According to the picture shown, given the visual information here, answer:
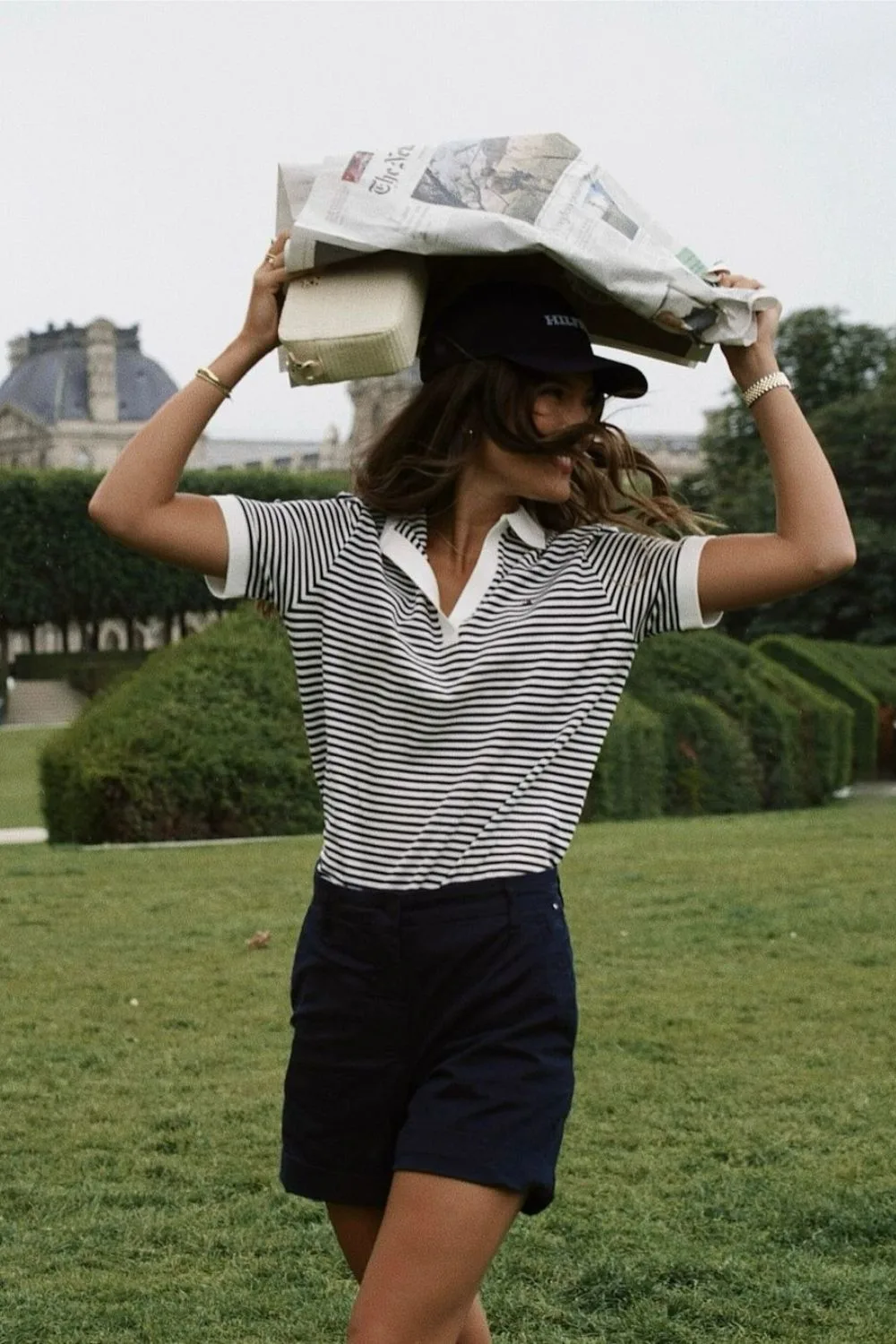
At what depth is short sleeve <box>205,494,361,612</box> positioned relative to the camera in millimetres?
2801

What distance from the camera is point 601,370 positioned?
9.32 feet

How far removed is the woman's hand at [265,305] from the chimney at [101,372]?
4920 inches

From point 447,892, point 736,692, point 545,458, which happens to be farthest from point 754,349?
point 736,692

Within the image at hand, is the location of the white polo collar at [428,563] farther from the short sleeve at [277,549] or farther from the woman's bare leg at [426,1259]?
the woman's bare leg at [426,1259]

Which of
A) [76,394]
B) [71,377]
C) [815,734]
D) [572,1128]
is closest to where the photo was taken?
[572,1128]

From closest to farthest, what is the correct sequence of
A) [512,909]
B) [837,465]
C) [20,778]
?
[512,909] < [20,778] < [837,465]

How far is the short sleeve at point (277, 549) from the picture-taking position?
280 centimetres

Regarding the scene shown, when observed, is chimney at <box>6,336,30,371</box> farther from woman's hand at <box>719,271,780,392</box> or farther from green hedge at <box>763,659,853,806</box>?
woman's hand at <box>719,271,780,392</box>

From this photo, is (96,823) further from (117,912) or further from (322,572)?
(322,572)

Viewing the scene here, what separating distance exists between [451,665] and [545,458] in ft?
1.11

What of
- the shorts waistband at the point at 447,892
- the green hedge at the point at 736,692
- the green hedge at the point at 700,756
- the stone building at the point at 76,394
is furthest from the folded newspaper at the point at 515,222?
the stone building at the point at 76,394

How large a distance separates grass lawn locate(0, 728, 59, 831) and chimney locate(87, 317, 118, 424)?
91560 mm

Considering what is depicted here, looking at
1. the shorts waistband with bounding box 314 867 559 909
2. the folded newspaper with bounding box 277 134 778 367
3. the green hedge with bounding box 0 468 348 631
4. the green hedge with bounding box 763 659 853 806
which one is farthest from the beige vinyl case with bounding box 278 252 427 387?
the green hedge with bounding box 0 468 348 631

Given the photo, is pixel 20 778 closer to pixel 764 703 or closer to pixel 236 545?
pixel 764 703
